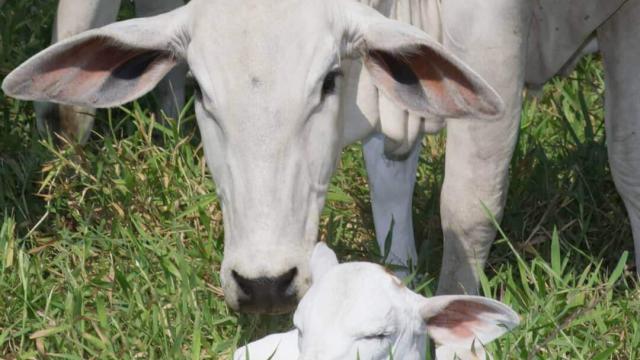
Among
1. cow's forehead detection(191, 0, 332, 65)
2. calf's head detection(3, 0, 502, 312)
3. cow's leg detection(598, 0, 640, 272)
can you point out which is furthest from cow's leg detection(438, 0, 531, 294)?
cow's forehead detection(191, 0, 332, 65)

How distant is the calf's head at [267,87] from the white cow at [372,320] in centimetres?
14

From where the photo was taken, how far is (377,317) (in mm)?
4121

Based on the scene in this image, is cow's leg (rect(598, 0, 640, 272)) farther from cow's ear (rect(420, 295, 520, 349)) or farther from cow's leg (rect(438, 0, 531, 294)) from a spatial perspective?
cow's ear (rect(420, 295, 520, 349))

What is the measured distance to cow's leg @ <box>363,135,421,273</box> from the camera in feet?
18.7

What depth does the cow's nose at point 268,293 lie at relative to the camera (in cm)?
420

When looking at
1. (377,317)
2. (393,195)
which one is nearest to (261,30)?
(377,317)

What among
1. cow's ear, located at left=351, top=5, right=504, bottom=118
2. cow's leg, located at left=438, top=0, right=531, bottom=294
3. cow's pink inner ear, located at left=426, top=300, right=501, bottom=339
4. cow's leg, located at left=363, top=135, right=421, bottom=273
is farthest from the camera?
cow's leg, located at left=363, top=135, right=421, bottom=273

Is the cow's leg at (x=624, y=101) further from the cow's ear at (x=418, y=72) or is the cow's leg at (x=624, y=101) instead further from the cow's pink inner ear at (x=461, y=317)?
the cow's pink inner ear at (x=461, y=317)

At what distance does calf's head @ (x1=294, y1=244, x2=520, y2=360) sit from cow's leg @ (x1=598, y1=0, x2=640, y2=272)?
3.32 ft

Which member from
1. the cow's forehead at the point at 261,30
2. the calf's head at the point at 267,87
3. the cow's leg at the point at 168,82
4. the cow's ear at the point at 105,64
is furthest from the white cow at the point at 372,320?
the cow's leg at the point at 168,82

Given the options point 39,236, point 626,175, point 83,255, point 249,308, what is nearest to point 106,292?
point 83,255

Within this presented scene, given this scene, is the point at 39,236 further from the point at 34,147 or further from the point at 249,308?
the point at 249,308

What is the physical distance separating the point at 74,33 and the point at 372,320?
240cm

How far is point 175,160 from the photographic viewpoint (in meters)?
5.90
